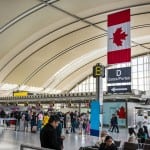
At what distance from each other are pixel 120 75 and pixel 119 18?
214cm

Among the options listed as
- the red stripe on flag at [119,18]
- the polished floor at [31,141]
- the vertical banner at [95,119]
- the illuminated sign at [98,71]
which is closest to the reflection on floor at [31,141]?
the polished floor at [31,141]

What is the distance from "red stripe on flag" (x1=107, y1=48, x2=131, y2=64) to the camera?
11.5 m

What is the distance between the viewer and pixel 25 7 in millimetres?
30203

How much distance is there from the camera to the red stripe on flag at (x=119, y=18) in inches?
469

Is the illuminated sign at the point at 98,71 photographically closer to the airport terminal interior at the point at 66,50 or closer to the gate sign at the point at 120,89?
the gate sign at the point at 120,89

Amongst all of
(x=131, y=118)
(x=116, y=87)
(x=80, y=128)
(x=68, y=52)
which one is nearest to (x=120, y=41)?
(x=116, y=87)

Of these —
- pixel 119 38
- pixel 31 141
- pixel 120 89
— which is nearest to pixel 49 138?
pixel 120 89

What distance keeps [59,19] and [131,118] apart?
41.8ft

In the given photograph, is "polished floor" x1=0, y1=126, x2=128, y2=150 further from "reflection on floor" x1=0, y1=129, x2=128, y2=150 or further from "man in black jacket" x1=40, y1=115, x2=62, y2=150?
"man in black jacket" x1=40, y1=115, x2=62, y2=150

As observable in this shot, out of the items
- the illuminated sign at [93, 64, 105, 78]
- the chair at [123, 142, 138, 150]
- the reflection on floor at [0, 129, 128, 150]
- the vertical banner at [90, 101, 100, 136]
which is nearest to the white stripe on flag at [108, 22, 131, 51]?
the illuminated sign at [93, 64, 105, 78]

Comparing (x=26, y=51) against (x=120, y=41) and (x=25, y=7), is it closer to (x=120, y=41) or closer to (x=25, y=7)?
(x=25, y=7)

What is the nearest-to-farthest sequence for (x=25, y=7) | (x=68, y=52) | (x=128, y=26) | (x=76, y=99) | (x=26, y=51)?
(x=128, y=26)
(x=25, y=7)
(x=76, y=99)
(x=26, y=51)
(x=68, y=52)

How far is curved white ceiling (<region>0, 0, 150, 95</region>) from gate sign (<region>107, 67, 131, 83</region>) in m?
18.0

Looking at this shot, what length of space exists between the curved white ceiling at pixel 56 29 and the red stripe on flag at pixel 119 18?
56.8 ft
